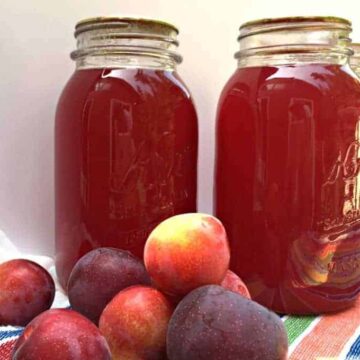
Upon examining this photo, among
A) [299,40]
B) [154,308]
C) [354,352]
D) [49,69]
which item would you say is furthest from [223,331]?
[49,69]

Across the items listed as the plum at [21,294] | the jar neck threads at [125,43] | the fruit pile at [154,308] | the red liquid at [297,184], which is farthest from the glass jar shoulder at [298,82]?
the plum at [21,294]

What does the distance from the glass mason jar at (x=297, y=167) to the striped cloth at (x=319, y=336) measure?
0.02 meters

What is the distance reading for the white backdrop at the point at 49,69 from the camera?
0.91 meters

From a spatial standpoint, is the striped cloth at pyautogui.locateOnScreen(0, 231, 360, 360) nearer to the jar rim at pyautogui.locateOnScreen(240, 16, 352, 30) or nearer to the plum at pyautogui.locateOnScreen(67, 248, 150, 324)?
the plum at pyautogui.locateOnScreen(67, 248, 150, 324)

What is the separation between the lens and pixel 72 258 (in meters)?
0.81

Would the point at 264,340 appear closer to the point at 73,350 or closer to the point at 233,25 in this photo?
the point at 73,350

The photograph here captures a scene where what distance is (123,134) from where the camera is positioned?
2.49ft

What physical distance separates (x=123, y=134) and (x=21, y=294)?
23 centimetres

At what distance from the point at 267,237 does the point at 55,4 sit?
1.52 ft

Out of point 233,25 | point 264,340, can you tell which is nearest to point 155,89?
point 233,25

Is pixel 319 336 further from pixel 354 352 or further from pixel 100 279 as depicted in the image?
pixel 100 279

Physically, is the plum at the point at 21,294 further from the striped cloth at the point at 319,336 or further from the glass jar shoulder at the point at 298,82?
the glass jar shoulder at the point at 298,82

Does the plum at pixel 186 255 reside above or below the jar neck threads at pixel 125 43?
below

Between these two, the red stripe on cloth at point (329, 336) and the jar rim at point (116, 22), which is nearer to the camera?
the red stripe on cloth at point (329, 336)
